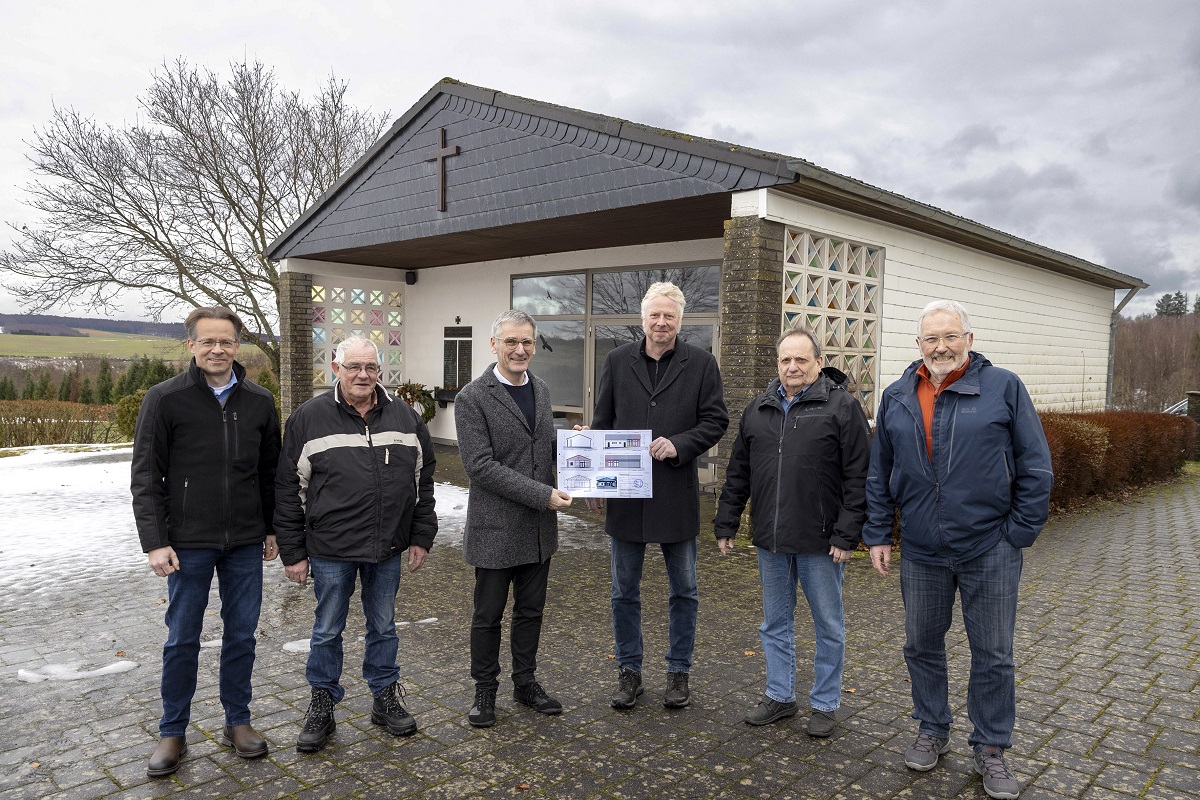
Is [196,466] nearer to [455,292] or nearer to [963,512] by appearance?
[963,512]

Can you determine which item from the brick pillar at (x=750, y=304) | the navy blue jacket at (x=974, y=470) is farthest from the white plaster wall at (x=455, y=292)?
the navy blue jacket at (x=974, y=470)

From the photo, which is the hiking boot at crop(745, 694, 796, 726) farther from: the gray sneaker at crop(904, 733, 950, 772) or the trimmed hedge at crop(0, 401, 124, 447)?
the trimmed hedge at crop(0, 401, 124, 447)

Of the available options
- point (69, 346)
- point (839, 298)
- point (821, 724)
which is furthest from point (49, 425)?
point (69, 346)

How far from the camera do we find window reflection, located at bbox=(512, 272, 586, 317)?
43.0 feet

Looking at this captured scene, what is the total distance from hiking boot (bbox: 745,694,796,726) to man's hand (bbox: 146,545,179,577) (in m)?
2.66

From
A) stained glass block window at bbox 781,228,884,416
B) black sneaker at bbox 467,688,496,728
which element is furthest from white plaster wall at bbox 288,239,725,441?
black sneaker at bbox 467,688,496,728

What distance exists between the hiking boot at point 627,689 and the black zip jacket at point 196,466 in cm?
186

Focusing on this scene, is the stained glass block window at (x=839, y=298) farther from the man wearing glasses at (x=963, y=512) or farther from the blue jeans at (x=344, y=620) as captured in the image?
the blue jeans at (x=344, y=620)

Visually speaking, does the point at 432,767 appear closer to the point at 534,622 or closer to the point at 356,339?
the point at 534,622

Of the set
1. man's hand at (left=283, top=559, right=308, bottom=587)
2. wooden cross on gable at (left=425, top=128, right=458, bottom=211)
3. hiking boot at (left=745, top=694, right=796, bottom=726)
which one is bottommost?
hiking boot at (left=745, top=694, right=796, bottom=726)

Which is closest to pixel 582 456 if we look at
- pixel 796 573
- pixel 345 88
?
pixel 796 573

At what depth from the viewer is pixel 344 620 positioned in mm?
3793

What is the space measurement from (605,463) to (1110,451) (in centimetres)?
1078

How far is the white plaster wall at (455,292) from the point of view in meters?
12.7
